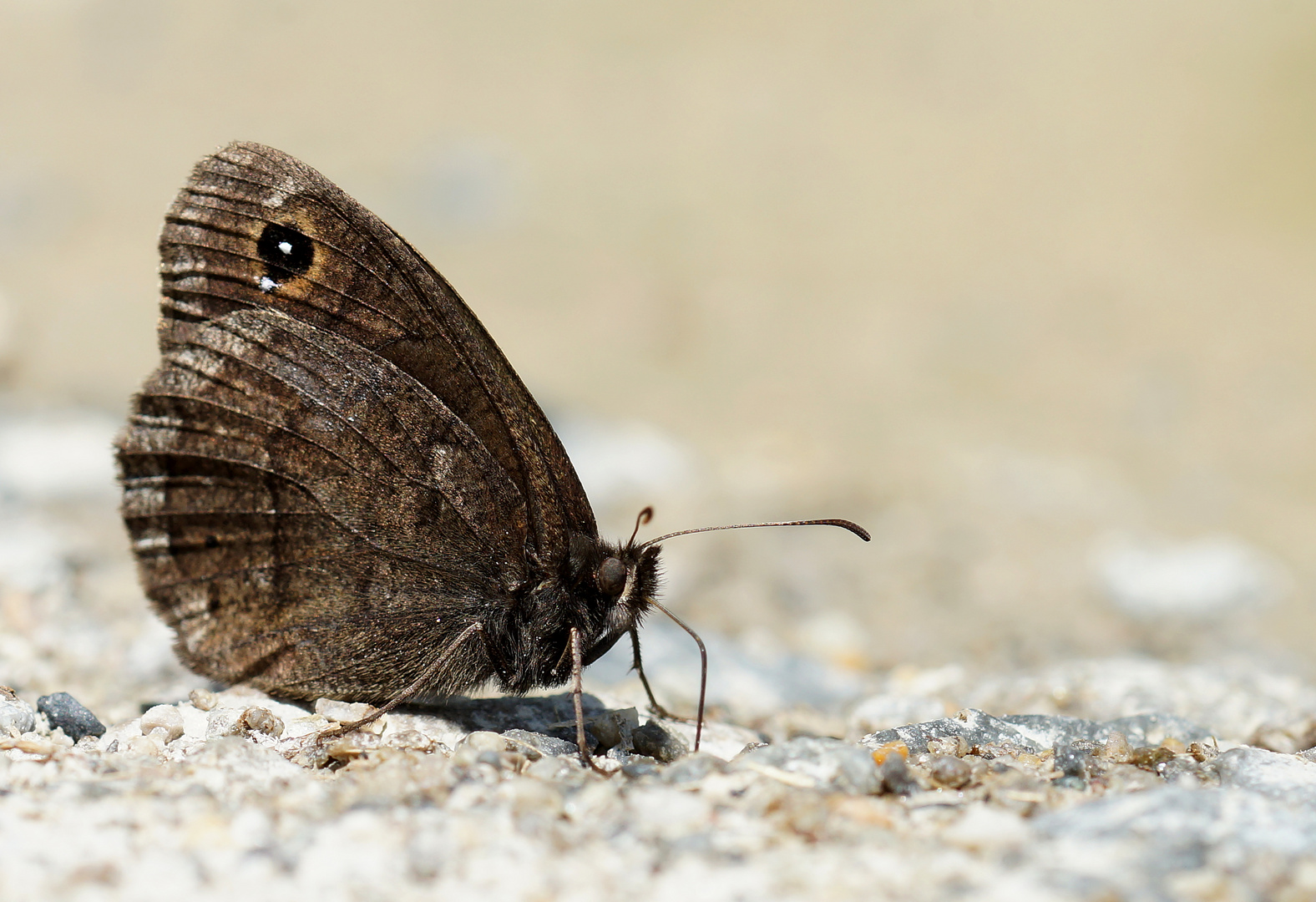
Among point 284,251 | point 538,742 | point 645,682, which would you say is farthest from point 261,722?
point 284,251

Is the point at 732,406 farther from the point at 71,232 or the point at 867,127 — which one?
the point at 71,232

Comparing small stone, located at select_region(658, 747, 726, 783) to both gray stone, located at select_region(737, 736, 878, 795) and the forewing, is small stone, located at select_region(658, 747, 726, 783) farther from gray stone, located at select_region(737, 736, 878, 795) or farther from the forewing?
the forewing

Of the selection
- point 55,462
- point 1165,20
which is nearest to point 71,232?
point 55,462

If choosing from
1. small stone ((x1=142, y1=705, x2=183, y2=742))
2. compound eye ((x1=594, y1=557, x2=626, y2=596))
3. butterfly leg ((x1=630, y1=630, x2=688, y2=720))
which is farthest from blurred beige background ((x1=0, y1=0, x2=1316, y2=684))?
small stone ((x1=142, y1=705, x2=183, y2=742))

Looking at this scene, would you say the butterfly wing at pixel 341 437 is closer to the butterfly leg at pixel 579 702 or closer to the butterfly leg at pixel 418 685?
the butterfly leg at pixel 418 685

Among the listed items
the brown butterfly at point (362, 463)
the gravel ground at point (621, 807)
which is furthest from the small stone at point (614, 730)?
the brown butterfly at point (362, 463)

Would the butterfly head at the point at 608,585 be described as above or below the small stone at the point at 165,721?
above
